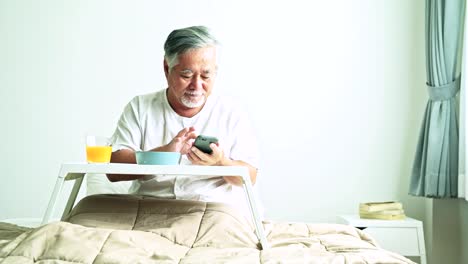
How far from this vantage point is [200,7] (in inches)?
144

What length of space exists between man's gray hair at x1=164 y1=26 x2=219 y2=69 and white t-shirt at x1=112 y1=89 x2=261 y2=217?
20cm

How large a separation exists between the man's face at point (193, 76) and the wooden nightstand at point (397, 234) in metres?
1.17

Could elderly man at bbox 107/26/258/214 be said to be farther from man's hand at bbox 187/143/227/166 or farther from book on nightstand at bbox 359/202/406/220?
book on nightstand at bbox 359/202/406/220

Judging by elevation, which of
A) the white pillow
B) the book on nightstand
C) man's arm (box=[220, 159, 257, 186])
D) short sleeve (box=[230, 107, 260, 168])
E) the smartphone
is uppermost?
the smartphone

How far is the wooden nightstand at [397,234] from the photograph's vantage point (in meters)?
3.05

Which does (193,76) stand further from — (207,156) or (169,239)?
(169,239)

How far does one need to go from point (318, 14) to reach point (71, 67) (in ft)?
4.75

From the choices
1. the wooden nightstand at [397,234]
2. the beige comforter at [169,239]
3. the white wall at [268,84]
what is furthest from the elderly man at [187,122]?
the white wall at [268,84]

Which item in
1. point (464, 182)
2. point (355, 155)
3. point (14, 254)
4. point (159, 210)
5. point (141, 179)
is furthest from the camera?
point (355, 155)

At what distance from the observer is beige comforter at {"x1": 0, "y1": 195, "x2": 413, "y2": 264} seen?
59.8 inches

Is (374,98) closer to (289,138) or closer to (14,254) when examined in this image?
(289,138)

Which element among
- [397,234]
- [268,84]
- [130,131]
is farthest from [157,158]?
[268,84]

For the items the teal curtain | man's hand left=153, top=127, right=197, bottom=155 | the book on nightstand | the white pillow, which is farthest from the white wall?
man's hand left=153, top=127, right=197, bottom=155

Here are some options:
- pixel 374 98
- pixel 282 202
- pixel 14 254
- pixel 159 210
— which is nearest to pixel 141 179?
pixel 159 210
